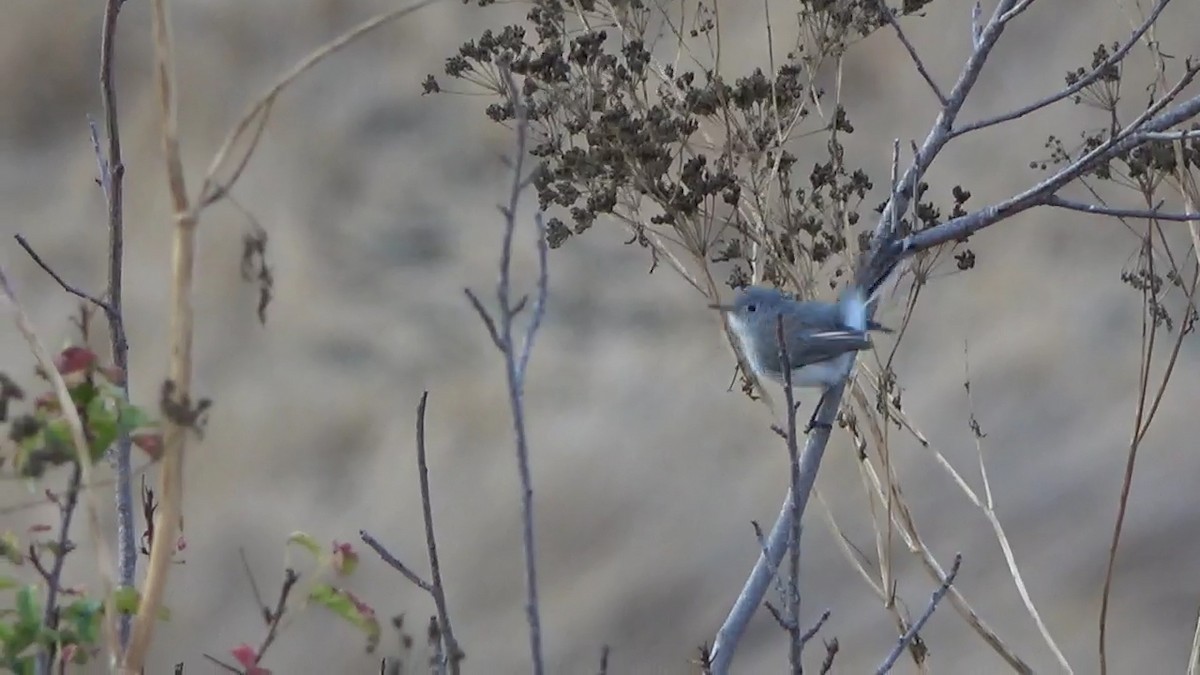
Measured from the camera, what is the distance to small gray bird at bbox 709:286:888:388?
1.61 metres

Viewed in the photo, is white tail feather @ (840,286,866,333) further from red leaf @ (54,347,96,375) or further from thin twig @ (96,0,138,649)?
red leaf @ (54,347,96,375)

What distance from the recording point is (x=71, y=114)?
3465 mm

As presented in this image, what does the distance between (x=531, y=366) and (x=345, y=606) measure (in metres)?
2.70

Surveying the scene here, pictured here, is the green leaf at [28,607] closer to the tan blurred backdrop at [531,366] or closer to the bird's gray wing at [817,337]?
the bird's gray wing at [817,337]

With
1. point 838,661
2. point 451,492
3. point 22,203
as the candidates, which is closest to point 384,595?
point 451,492

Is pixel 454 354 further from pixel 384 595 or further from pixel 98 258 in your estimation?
pixel 98 258

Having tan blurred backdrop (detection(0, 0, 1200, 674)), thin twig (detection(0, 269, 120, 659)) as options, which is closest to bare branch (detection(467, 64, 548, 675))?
thin twig (detection(0, 269, 120, 659))

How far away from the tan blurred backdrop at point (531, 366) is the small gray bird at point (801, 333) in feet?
4.27

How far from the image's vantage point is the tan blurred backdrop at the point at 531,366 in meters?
3.03

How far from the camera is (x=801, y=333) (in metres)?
1.75

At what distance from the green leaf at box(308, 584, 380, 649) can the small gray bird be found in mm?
813

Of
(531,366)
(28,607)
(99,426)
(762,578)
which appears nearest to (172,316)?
(99,426)

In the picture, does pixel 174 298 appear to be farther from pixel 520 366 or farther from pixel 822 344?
pixel 822 344

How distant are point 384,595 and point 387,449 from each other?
40cm
